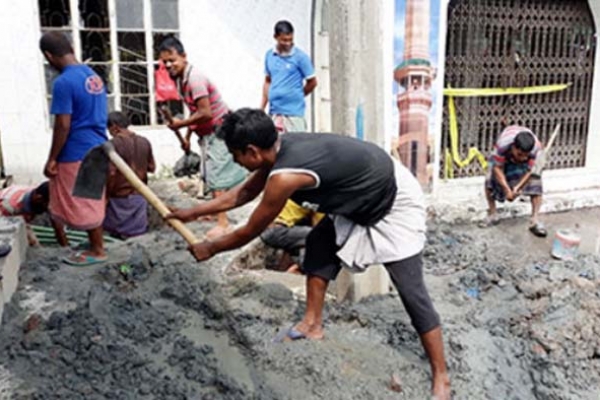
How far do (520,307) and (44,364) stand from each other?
9.96 feet

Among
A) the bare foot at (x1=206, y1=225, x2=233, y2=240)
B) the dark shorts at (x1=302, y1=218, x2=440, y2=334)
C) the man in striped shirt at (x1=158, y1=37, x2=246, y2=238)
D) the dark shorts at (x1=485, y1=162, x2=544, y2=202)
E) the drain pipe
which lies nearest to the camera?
the dark shorts at (x1=302, y1=218, x2=440, y2=334)

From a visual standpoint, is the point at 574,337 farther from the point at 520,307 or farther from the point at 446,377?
the point at 446,377

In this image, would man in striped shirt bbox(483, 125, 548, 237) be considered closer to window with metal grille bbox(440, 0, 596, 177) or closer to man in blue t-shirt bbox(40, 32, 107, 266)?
window with metal grille bbox(440, 0, 596, 177)

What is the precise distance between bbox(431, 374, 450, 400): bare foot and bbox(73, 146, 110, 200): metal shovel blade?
2295 millimetres

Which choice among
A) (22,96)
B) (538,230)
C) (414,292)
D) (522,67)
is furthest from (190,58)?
(414,292)

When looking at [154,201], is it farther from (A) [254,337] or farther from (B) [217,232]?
(B) [217,232]

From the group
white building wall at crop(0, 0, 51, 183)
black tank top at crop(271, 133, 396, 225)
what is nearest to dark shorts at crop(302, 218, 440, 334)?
black tank top at crop(271, 133, 396, 225)

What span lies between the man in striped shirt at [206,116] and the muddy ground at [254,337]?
0.68 metres

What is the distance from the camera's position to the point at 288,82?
615 centimetres

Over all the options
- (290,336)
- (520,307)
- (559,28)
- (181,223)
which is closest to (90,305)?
(181,223)

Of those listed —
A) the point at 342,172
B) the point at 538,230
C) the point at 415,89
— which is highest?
the point at 415,89

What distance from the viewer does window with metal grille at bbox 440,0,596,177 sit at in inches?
282

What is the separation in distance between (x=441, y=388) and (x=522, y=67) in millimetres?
5738

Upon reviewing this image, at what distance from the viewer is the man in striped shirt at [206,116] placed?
4.66 m
